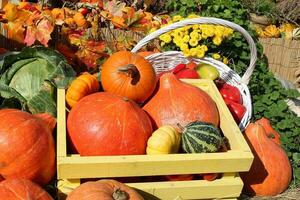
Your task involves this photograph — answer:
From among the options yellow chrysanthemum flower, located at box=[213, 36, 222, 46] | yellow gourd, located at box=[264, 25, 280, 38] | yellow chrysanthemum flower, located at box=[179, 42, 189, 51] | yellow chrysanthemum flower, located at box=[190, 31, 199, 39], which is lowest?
yellow gourd, located at box=[264, 25, 280, 38]

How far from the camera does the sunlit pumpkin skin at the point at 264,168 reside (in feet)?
10.4

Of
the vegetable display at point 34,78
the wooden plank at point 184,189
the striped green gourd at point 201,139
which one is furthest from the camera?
the vegetable display at point 34,78

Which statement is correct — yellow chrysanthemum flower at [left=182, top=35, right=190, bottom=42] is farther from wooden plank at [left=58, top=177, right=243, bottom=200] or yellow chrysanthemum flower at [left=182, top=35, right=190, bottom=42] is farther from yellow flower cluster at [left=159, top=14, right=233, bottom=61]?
wooden plank at [left=58, top=177, right=243, bottom=200]

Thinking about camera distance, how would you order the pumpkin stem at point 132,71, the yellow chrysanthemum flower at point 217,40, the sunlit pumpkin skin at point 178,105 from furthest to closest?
the yellow chrysanthemum flower at point 217,40 → the sunlit pumpkin skin at point 178,105 → the pumpkin stem at point 132,71

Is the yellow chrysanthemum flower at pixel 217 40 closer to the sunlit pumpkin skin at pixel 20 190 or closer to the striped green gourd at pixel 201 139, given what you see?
the striped green gourd at pixel 201 139

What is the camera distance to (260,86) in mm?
4086

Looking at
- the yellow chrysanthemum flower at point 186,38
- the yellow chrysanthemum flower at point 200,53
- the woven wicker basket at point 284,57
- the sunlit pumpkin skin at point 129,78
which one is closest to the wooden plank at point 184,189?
the sunlit pumpkin skin at point 129,78

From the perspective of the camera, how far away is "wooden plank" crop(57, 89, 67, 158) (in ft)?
8.11

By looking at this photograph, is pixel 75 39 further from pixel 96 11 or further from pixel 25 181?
pixel 25 181

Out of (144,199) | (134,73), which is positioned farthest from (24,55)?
(144,199)

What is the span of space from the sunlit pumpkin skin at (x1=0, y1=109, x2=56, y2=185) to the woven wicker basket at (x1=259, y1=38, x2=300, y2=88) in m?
3.38

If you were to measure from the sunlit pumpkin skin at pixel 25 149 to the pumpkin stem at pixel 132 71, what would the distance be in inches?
22.1

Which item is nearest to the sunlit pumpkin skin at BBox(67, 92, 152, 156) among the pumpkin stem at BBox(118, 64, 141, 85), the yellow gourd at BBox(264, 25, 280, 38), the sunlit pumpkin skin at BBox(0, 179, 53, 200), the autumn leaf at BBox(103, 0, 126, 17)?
the pumpkin stem at BBox(118, 64, 141, 85)

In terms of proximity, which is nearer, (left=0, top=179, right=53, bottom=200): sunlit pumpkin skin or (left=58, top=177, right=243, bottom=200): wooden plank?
(left=0, top=179, right=53, bottom=200): sunlit pumpkin skin
